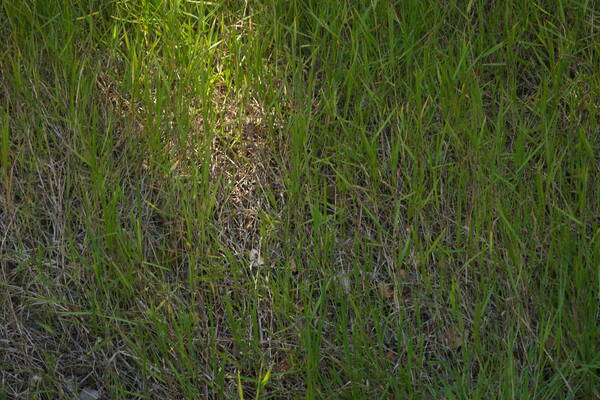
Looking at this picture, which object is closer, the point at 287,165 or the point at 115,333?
the point at 115,333

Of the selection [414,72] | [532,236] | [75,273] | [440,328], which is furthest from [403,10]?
[75,273]

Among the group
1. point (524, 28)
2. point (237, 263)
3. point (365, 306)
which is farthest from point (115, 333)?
point (524, 28)

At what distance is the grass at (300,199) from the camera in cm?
261

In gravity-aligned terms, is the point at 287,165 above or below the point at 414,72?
below

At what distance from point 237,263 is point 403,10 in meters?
1.09

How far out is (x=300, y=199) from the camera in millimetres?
→ 2830

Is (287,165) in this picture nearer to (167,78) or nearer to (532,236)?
(167,78)

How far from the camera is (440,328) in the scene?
8.66 ft

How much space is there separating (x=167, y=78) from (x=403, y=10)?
872 millimetres

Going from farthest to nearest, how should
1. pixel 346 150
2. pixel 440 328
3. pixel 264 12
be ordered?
pixel 264 12 < pixel 346 150 < pixel 440 328

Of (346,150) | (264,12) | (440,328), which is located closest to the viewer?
(440,328)

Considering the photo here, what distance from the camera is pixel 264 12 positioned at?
312 cm

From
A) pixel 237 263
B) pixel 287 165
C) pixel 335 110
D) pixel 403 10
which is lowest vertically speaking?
pixel 237 263

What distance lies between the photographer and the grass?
8.55 ft
